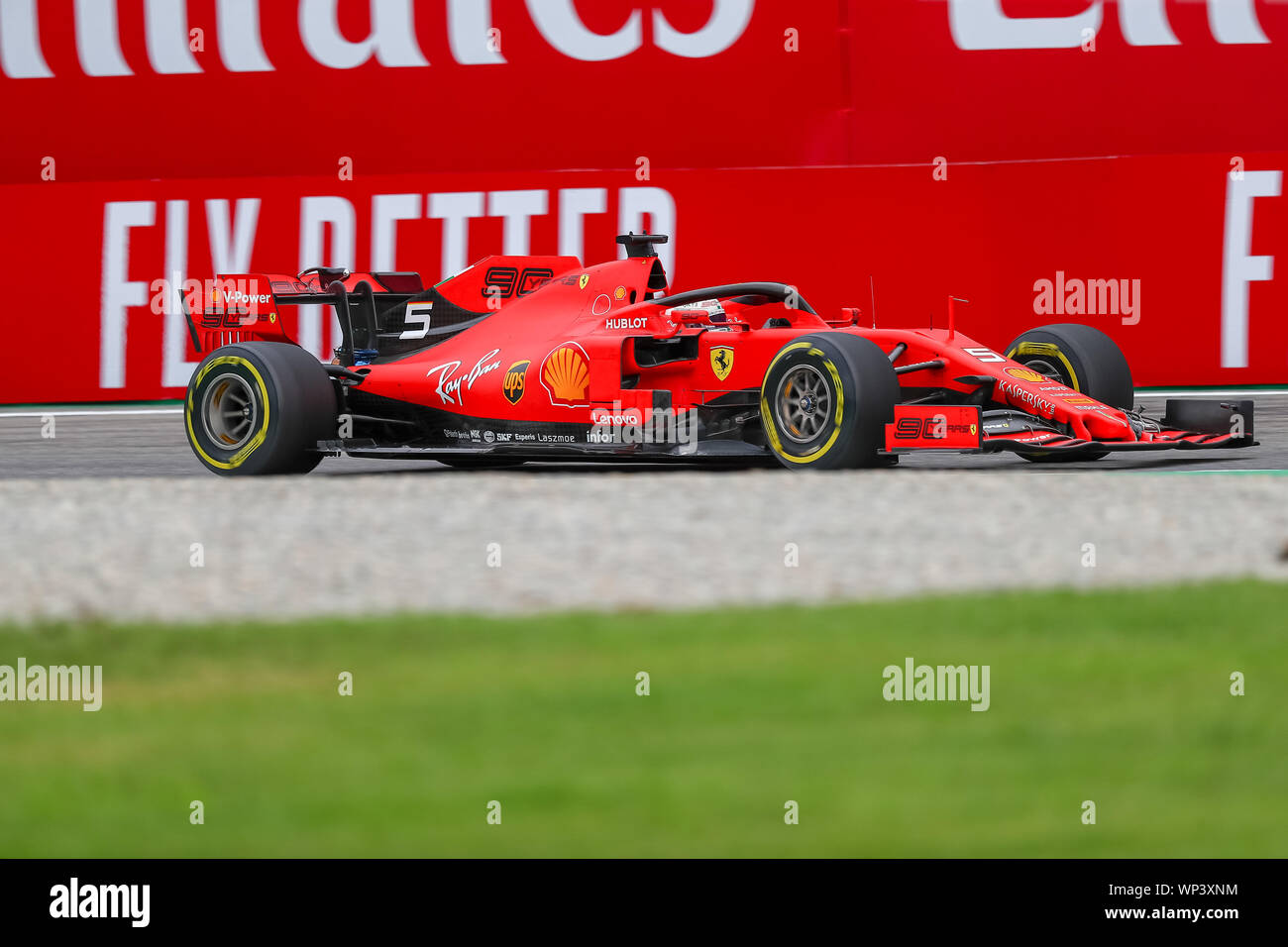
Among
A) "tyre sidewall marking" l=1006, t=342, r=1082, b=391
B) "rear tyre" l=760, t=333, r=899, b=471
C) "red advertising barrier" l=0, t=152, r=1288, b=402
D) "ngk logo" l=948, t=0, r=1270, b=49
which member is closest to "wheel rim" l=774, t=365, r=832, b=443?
"rear tyre" l=760, t=333, r=899, b=471

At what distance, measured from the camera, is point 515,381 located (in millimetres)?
11414

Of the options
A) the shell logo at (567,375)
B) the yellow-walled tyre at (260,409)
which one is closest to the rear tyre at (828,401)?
the shell logo at (567,375)

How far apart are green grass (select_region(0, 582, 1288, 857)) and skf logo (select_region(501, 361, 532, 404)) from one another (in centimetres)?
479

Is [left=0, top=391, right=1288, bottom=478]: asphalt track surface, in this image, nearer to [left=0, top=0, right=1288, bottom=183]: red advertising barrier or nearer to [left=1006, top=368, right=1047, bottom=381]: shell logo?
[left=1006, top=368, right=1047, bottom=381]: shell logo

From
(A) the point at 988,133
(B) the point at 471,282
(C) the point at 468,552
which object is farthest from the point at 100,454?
(A) the point at 988,133

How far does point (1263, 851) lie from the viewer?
425 cm

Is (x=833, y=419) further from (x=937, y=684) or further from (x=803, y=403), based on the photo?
(x=937, y=684)

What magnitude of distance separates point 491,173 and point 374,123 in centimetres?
188

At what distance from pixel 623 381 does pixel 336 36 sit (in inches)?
344

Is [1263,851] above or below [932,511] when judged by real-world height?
below

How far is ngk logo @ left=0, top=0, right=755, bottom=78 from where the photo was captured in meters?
18.1

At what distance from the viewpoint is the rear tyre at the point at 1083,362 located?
11422 mm

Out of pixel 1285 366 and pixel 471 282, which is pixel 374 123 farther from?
pixel 1285 366

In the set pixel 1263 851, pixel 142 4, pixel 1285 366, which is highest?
pixel 142 4
